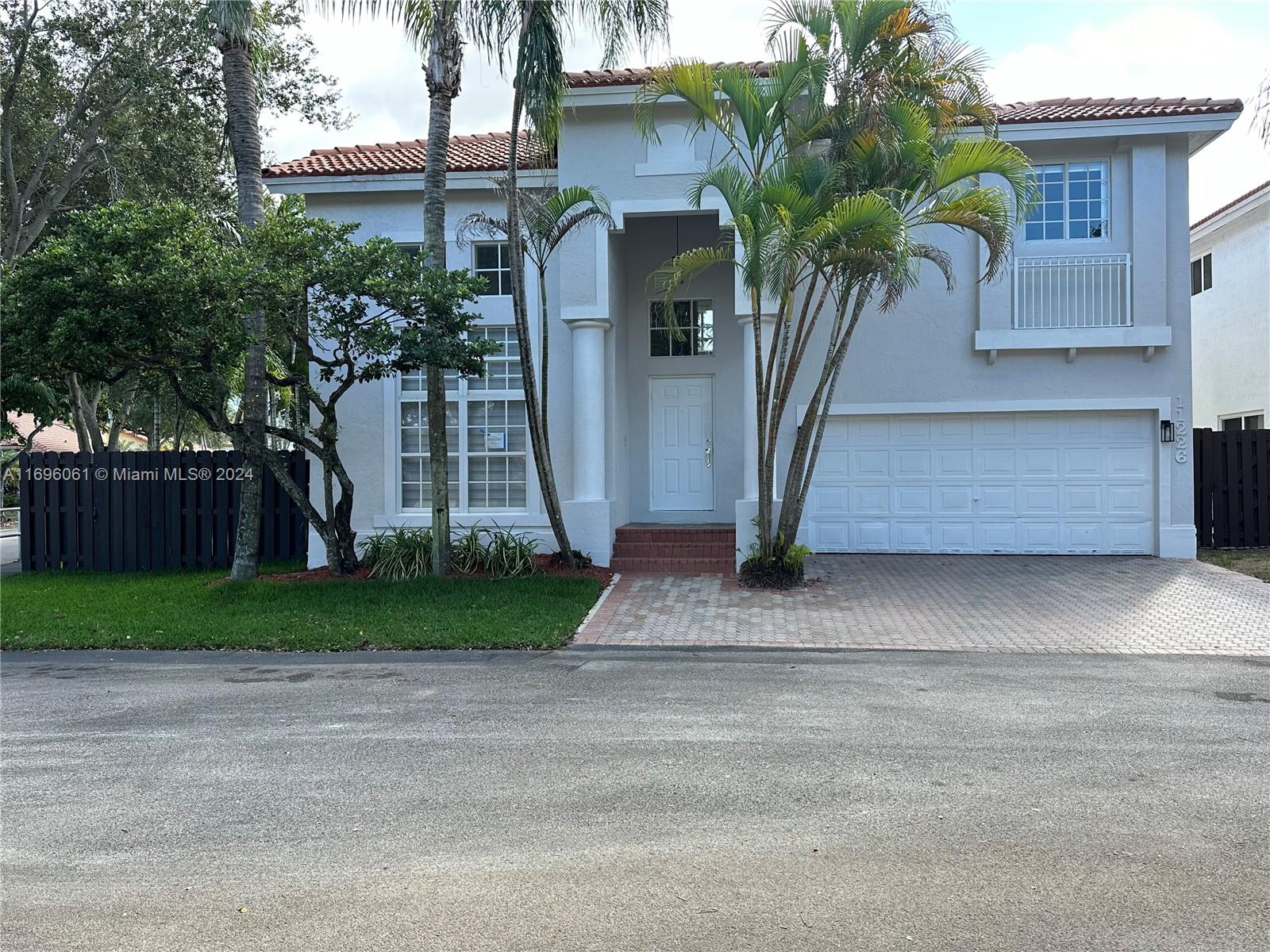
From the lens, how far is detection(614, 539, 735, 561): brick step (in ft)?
44.8

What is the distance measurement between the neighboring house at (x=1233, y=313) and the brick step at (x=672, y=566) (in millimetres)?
11788

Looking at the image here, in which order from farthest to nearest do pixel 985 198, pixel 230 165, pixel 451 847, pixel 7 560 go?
pixel 230 165 → pixel 7 560 → pixel 985 198 → pixel 451 847

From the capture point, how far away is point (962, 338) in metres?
14.3

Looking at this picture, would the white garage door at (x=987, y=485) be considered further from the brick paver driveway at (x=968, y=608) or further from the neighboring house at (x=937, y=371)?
the brick paver driveway at (x=968, y=608)

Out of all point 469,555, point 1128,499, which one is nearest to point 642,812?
point 469,555

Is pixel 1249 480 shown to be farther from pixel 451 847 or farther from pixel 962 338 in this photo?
pixel 451 847

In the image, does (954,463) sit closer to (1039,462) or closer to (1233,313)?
(1039,462)

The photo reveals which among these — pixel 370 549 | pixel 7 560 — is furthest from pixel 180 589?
pixel 7 560

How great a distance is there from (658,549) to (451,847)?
9482 millimetres

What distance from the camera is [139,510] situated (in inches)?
582

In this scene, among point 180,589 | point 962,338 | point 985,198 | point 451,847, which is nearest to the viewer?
point 451,847

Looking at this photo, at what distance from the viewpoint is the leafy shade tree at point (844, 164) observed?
10.5m

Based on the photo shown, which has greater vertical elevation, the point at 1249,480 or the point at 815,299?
the point at 815,299

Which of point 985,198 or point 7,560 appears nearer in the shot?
point 985,198
